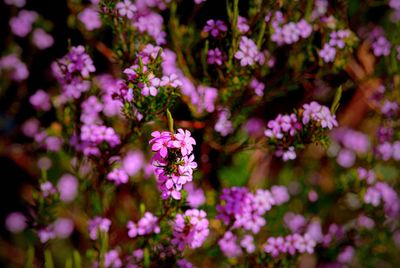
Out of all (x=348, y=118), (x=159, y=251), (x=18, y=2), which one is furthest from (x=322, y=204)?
(x=18, y=2)

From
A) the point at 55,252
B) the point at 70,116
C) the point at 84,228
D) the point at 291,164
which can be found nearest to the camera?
the point at 70,116

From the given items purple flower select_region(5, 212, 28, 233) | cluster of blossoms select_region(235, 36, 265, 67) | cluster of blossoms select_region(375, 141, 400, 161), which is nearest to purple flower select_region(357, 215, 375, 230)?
cluster of blossoms select_region(375, 141, 400, 161)

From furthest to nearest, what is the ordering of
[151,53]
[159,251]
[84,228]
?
[84,228] → [159,251] → [151,53]

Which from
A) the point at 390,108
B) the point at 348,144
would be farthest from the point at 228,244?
the point at 348,144

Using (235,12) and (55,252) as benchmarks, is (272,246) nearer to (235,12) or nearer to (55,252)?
(235,12)

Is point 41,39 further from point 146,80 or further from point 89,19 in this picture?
point 146,80

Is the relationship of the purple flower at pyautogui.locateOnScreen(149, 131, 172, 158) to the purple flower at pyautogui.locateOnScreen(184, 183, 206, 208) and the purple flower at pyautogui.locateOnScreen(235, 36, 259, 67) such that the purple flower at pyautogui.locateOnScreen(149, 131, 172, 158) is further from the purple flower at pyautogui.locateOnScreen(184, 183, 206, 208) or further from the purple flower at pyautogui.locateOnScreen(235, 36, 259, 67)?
the purple flower at pyautogui.locateOnScreen(184, 183, 206, 208)
